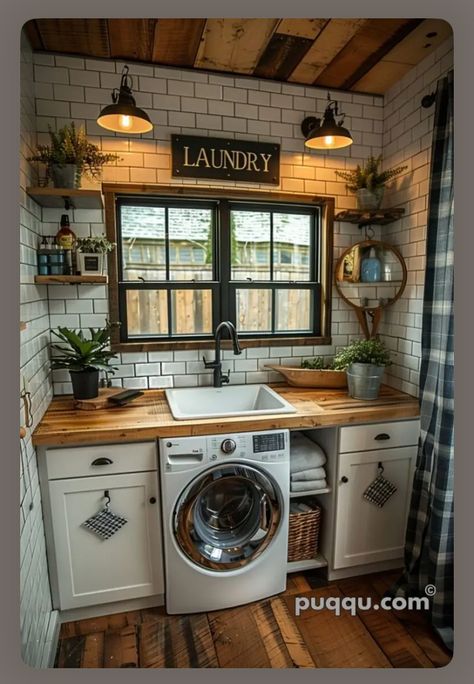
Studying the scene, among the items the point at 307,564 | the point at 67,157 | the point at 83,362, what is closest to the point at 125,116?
the point at 67,157

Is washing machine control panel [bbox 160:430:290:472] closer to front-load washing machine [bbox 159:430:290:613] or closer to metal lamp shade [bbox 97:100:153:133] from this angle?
front-load washing machine [bbox 159:430:290:613]

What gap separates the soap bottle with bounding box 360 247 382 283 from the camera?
2350mm

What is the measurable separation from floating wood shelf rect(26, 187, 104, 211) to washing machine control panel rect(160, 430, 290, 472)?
1.13m

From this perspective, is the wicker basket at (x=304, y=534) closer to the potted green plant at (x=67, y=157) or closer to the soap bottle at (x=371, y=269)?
the soap bottle at (x=371, y=269)

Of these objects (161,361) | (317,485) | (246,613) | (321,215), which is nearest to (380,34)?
(321,215)

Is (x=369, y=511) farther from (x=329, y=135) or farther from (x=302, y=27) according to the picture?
(x=302, y=27)

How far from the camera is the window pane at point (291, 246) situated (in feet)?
7.97

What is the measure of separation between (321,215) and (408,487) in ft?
5.23

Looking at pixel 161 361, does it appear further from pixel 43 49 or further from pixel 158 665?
pixel 43 49

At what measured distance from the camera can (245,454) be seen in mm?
1721

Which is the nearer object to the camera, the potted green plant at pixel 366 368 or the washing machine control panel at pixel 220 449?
the washing machine control panel at pixel 220 449

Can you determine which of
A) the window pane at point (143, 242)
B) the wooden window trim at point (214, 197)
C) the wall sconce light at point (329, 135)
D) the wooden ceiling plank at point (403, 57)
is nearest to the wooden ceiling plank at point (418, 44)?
the wooden ceiling plank at point (403, 57)

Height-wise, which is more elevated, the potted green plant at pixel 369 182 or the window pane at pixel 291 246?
the potted green plant at pixel 369 182

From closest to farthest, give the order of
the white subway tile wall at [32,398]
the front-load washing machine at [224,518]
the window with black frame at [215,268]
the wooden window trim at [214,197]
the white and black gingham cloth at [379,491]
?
the white subway tile wall at [32,398] → the front-load washing machine at [224,518] → the white and black gingham cloth at [379,491] → the wooden window trim at [214,197] → the window with black frame at [215,268]
